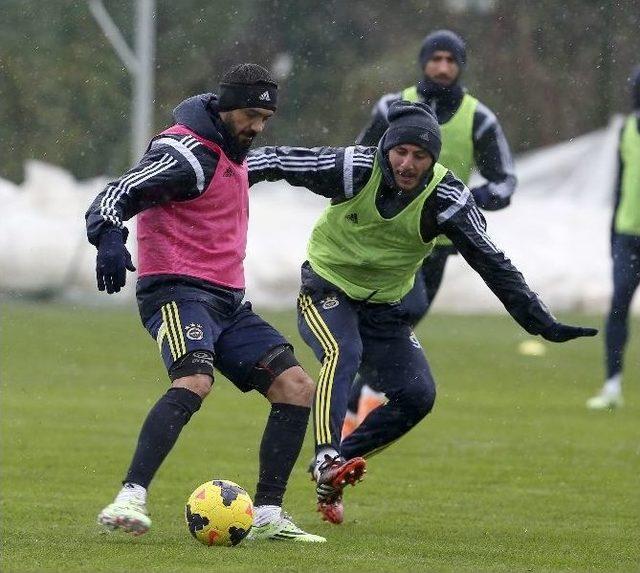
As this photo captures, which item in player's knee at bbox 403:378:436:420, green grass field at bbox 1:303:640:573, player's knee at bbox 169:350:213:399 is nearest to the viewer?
green grass field at bbox 1:303:640:573

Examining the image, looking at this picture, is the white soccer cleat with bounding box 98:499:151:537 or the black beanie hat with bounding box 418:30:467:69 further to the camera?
the black beanie hat with bounding box 418:30:467:69

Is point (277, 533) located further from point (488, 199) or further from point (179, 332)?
point (488, 199)

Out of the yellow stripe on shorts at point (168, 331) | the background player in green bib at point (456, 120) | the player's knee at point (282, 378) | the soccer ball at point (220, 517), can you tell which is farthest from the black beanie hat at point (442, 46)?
the soccer ball at point (220, 517)

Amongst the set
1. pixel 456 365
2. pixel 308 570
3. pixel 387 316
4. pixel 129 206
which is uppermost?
pixel 129 206

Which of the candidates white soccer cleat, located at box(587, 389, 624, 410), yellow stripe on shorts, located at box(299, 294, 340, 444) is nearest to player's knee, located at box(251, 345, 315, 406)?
yellow stripe on shorts, located at box(299, 294, 340, 444)

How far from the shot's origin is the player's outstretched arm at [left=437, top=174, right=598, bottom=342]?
24.1 feet

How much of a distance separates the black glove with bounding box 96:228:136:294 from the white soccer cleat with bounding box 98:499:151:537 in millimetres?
831

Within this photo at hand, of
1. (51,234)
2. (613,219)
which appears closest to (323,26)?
(51,234)

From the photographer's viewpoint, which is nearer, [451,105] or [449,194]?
[449,194]

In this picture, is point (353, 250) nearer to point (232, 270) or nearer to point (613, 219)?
point (232, 270)

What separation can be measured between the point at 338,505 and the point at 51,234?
17.6 metres

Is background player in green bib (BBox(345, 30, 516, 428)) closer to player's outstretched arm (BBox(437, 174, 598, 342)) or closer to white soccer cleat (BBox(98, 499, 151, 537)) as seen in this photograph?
player's outstretched arm (BBox(437, 174, 598, 342))

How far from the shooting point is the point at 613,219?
12414mm

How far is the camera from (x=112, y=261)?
643cm
